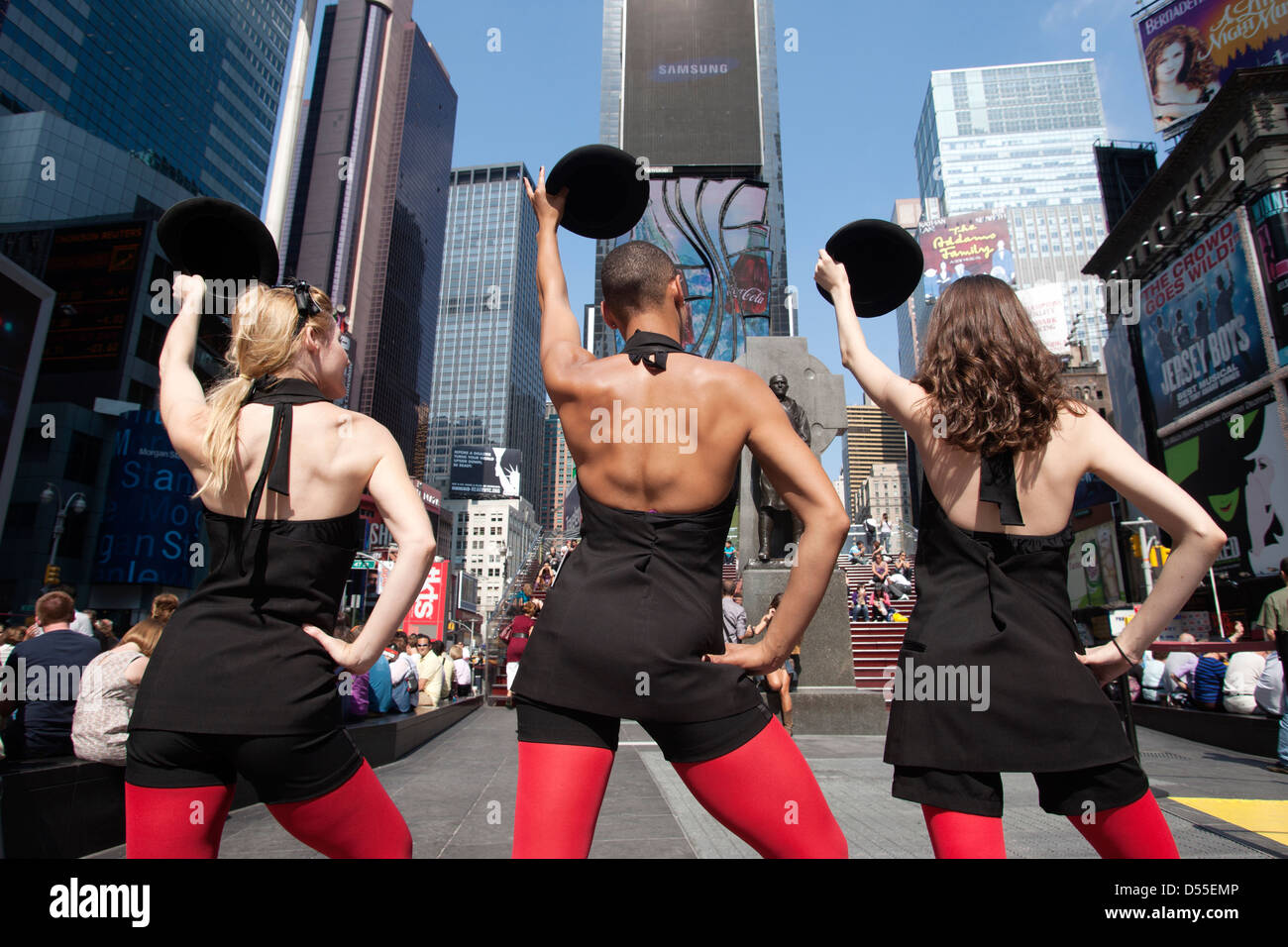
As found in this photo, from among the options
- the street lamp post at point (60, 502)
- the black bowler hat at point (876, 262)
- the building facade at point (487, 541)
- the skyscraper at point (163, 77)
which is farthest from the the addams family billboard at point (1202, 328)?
the building facade at point (487, 541)

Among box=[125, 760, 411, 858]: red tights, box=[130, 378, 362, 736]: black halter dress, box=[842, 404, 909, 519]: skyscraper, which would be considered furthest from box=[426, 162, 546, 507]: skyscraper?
box=[125, 760, 411, 858]: red tights

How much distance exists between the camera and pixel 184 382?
215cm

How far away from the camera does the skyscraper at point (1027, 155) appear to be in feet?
445

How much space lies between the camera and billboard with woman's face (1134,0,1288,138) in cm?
3638

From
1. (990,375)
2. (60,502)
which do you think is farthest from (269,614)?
(60,502)

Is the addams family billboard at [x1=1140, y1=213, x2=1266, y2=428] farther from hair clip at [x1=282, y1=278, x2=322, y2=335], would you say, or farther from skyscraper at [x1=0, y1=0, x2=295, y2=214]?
skyscraper at [x1=0, y1=0, x2=295, y2=214]

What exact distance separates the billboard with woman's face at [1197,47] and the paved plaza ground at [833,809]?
148ft

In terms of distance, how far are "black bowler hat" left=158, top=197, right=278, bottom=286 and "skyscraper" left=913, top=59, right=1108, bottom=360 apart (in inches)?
6084

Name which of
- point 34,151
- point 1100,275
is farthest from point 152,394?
point 1100,275

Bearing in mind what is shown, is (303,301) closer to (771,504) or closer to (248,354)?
(248,354)

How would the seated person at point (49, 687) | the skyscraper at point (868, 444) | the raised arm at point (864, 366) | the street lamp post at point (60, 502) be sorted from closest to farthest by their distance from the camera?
the raised arm at point (864, 366) < the seated person at point (49, 687) < the street lamp post at point (60, 502) < the skyscraper at point (868, 444)

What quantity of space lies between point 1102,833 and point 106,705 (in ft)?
19.6

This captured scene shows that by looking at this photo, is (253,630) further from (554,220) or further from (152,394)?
(152,394)

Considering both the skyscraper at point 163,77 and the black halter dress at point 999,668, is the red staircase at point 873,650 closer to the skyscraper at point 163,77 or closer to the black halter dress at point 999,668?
the black halter dress at point 999,668
